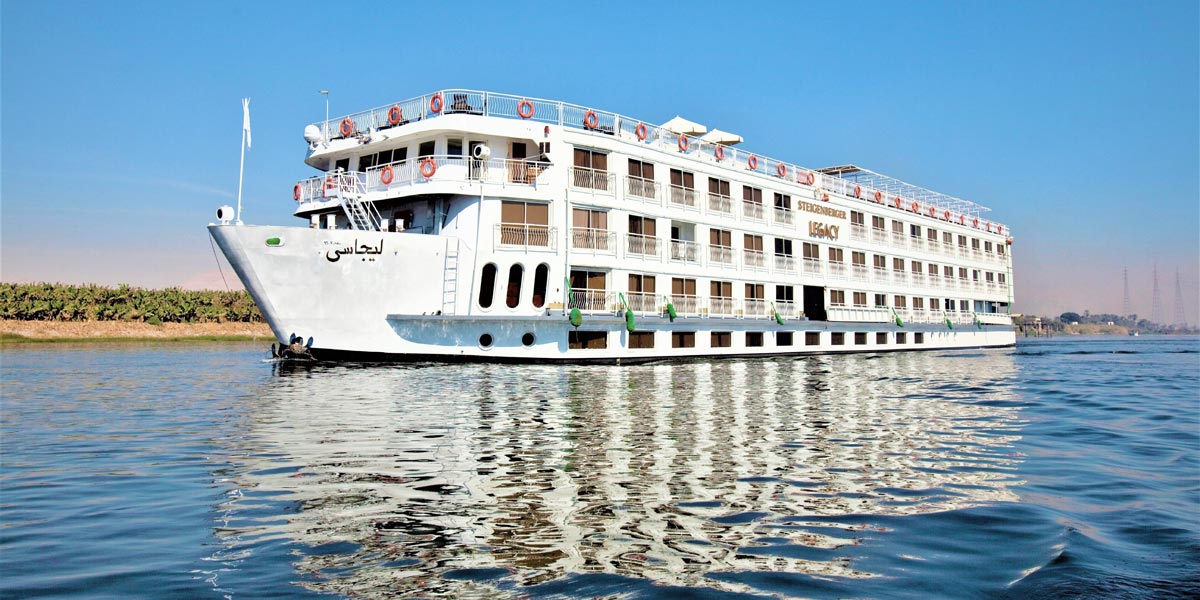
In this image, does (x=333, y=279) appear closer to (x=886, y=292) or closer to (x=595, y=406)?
(x=595, y=406)

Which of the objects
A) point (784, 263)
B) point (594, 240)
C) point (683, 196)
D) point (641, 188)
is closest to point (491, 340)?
point (594, 240)

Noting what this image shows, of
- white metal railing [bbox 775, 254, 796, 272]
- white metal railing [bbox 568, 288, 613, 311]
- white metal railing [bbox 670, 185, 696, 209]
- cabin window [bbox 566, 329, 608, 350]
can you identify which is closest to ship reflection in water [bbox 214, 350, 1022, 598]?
cabin window [bbox 566, 329, 608, 350]

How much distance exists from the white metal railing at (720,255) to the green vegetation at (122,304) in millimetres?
31049

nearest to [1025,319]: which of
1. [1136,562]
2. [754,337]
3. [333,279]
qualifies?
[754,337]

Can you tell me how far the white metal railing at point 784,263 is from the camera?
36969mm

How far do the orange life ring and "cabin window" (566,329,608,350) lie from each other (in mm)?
7657

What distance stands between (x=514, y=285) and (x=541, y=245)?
1.68 metres

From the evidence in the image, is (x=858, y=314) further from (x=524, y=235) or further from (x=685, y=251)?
(x=524, y=235)

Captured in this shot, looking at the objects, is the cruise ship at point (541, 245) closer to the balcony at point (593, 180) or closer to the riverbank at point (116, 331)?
the balcony at point (593, 180)

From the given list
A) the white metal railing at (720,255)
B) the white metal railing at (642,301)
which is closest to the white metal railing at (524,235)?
the white metal railing at (642,301)

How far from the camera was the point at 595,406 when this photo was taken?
14023 millimetres

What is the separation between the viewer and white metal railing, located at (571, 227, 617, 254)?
28047 mm

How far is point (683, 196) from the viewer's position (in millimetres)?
32219

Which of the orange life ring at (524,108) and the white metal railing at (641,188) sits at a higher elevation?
the orange life ring at (524,108)
